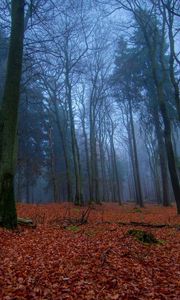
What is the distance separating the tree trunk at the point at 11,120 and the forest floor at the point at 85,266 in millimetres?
707

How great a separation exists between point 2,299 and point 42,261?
5.70 ft

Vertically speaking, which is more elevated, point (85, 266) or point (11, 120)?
point (11, 120)

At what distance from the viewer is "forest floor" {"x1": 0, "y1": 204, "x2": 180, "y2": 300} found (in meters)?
4.76

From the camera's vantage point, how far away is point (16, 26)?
9391 millimetres

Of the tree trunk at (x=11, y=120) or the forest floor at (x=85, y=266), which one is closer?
the forest floor at (x=85, y=266)

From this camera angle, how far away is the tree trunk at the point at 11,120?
838cm

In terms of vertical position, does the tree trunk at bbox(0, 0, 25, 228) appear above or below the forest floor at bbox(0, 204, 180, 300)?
above

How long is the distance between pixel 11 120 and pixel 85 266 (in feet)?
16.0

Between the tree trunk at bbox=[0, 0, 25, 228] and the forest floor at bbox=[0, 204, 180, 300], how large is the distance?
2.32 feet

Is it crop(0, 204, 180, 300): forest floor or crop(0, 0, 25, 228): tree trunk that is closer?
crop(0, 204, 180, 300): forest floor

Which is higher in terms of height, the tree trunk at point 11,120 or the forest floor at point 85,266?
the tree trunk at point 11,120

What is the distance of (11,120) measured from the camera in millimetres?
8914

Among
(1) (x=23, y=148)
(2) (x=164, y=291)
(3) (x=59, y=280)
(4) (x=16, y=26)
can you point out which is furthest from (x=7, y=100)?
(1) (x=23, y=148)

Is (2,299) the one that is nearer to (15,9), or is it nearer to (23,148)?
(15,9)
